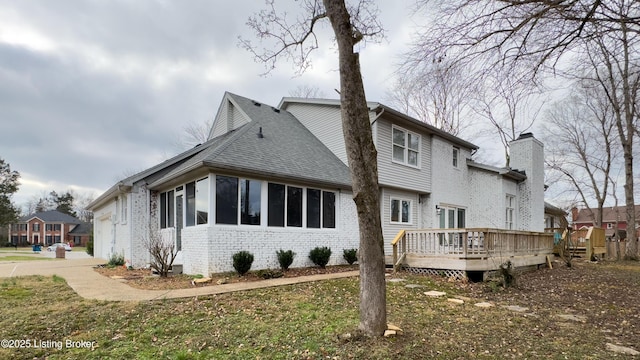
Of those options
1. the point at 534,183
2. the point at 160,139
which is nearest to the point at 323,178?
the point at 534,183

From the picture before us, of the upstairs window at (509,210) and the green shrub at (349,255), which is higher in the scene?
the upstairs window at (509,210)

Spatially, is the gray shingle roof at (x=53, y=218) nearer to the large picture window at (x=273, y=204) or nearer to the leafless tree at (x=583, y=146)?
the large picture window at (x=273, y=204)

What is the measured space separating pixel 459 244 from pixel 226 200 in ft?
23.6

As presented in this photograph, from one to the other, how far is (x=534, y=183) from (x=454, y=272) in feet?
36.9

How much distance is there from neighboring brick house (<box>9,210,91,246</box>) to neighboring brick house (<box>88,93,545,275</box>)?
52166 millimetres

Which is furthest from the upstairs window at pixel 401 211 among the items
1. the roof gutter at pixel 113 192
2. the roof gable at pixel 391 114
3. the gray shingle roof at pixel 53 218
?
the gray shingle roof at pixel 53 218

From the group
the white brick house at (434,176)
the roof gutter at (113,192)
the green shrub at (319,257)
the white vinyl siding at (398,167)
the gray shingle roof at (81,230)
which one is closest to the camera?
the green shrub at (319,257)

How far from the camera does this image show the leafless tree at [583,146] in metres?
25.2

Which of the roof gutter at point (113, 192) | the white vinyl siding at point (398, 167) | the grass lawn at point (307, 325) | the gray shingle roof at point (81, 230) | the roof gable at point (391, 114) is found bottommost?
the gray shingle roof at point (81, 230)

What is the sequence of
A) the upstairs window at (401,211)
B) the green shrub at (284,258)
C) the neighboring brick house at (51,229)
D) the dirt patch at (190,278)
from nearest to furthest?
the dirt patch at (190,278), the green shrub at (284,258), the upstairs window at (401,211), the neighboring brick house at (51,229)

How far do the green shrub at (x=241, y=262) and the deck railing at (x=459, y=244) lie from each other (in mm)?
4725

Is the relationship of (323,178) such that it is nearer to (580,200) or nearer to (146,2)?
(146,2)

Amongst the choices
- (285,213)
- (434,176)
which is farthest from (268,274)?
(434,176)

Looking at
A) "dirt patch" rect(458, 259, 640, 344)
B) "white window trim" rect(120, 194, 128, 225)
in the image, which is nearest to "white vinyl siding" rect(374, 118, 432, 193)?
"dirt patch" rect(458, 259, 640, 344)
